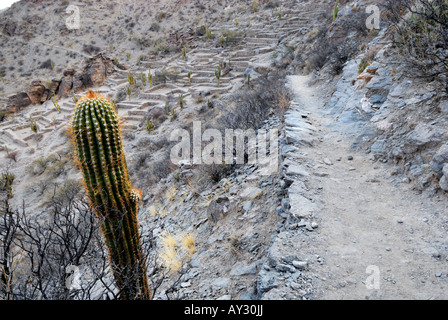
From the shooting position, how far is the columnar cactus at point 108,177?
11.0ft

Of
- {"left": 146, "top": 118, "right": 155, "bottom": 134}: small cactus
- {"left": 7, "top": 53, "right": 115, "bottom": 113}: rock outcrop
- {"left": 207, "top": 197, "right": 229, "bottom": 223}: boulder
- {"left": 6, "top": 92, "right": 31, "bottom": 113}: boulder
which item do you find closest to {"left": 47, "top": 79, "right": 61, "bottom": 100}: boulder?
{"left": 7, "top": 53, "right": 115, "bottom": 113}: rock outcrop

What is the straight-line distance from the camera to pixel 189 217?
5.66 metres

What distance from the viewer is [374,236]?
10.4 feet

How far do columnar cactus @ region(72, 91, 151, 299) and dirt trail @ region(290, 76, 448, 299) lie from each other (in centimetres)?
220

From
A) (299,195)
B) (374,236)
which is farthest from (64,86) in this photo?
(374,236)

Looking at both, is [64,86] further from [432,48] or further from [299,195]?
[432,48]

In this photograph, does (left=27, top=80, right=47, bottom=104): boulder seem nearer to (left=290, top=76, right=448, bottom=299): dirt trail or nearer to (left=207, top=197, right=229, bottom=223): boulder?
(left=207, top=197, right=229, bottom=223): boulder

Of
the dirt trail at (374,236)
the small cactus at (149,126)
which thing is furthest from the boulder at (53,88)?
the dirt trail at (374,236)

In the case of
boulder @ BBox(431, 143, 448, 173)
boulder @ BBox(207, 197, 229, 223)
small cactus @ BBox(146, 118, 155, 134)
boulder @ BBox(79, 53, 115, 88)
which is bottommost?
small cactus @ BBox(146, 118, 155, 134)

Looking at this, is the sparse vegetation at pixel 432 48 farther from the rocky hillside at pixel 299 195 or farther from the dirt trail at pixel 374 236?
the dirt trail at pixel 374 236

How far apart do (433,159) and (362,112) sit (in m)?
2.92

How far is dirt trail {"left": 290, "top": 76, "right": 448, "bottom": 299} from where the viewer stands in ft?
8.20
